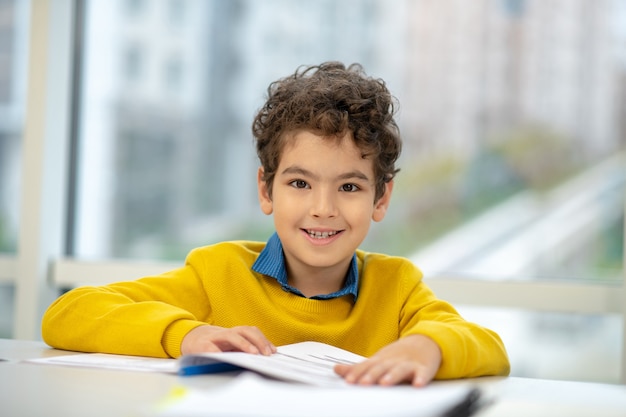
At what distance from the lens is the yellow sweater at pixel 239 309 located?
3.62 feet

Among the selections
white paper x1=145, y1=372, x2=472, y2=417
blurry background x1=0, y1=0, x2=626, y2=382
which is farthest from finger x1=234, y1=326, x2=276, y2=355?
blurry background x1=0, y1=0, x2=626, y2=382

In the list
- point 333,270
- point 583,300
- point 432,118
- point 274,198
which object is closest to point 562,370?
point 583,300

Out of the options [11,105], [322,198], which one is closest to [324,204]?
[322,198]

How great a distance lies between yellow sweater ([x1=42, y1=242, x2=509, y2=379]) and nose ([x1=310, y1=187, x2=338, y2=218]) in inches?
6.6

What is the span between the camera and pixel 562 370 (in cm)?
208

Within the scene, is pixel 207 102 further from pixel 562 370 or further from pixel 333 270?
A: pixel 562 370

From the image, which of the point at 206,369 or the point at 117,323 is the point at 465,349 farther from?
the point at 117,323

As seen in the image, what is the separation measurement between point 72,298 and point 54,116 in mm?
1070

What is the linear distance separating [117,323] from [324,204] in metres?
Answer: 0.40

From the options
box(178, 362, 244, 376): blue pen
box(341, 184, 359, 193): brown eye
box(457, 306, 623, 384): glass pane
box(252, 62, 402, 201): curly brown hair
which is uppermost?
box(252, 62, 402, 201): curly brown hair

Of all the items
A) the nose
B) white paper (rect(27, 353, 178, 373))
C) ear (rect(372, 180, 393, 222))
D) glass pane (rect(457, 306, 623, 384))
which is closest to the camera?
white paper (rect(27, 353, 178, 373))

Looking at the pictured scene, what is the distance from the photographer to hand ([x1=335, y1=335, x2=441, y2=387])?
848mm

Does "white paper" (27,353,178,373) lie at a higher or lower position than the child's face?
lower

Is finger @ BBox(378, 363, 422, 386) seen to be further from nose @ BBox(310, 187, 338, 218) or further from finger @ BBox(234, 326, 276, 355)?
nose @ BBox(310, 187, 338, 218)
